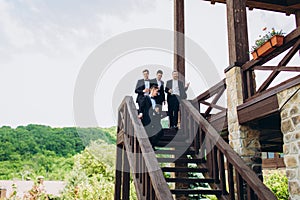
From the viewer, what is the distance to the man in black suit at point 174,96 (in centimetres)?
537

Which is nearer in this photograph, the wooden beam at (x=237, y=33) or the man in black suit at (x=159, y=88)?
the wooden beam at (x=237, y=33)

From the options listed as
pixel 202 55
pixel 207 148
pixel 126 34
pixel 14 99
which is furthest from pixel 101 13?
pixel 14 99

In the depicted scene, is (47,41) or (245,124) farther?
(47,41)

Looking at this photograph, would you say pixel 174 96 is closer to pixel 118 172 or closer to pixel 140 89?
pixel 140 89

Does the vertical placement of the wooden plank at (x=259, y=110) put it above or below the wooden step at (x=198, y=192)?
above

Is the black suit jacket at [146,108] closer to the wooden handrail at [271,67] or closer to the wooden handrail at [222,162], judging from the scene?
the wooden handrail at [222,162]

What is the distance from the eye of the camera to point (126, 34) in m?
9.07

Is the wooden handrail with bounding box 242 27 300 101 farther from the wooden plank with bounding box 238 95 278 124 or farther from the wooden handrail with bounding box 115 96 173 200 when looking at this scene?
the wooden handrail with bounding box 115 96 173 200

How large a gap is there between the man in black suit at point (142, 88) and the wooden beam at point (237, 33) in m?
1.41

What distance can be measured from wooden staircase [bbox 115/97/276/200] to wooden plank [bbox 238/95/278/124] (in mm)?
450

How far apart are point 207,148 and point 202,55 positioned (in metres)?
3.80

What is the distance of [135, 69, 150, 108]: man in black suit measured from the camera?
512cm

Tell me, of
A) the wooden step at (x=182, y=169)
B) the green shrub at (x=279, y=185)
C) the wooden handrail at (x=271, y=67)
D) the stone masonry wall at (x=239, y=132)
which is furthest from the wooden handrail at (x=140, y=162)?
the green shrub at (x=279, y=185)

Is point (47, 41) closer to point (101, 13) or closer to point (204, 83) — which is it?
point (101, 13)
